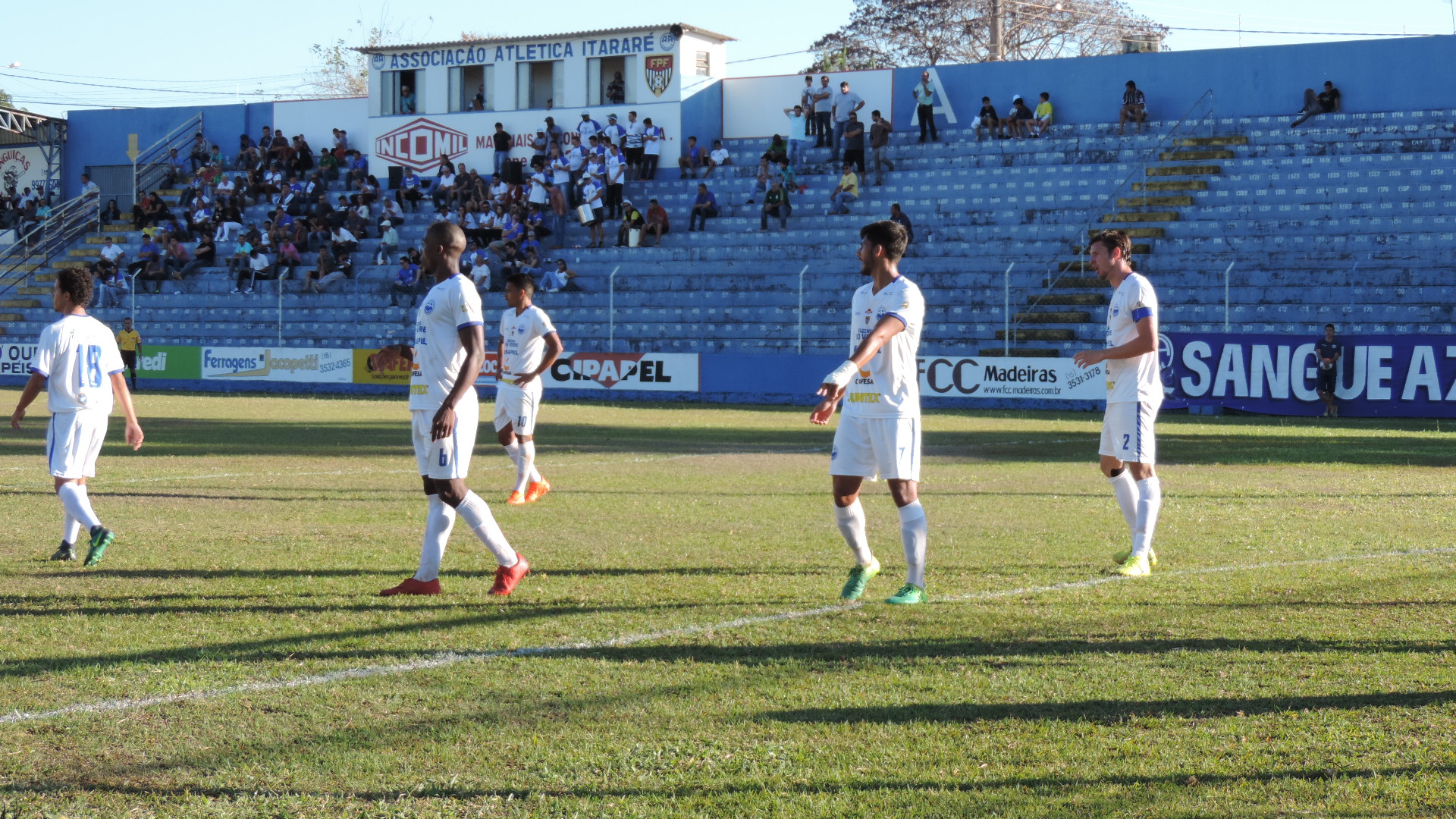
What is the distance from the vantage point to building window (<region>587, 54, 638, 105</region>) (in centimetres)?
4434

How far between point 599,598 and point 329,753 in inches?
121

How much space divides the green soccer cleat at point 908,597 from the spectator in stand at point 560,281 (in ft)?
95.6

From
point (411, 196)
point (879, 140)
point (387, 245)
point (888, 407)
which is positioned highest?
point (879, 140)

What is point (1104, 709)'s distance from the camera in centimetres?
547

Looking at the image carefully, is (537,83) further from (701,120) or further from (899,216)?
(899,216)

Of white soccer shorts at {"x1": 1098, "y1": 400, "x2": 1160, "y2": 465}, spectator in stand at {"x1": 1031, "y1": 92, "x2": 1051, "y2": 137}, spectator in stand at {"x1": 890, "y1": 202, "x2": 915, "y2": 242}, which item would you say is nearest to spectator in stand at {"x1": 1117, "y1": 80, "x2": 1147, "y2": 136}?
spectator in stand at {"x1": 1031, "y1": 92, "x2": 1051, "y2": 137}

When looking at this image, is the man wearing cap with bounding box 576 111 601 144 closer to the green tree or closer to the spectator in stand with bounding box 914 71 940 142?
the spectator in stand with bounding box 914 71 940 142

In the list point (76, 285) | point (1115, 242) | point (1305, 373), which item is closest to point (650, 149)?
point (1305, 373)

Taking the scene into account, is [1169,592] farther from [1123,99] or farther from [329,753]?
[1123,99]

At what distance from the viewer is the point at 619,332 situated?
35031 millimetres

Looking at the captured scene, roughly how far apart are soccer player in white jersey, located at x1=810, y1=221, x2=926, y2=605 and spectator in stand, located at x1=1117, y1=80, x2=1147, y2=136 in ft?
101

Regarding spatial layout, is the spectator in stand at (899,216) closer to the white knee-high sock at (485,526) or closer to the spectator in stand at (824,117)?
the spectator in stand at (824,117)

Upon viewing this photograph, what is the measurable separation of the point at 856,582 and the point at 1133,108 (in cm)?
3141

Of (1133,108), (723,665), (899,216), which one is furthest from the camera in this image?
(1133,108)
